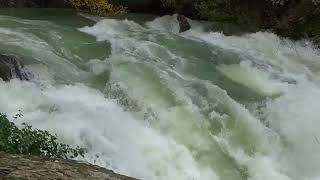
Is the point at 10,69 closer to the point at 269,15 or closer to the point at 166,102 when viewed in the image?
the point at 166,102

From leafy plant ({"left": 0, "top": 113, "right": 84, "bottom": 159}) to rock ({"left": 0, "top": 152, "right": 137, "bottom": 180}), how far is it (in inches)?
30.7

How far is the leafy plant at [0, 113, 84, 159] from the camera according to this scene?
615cm

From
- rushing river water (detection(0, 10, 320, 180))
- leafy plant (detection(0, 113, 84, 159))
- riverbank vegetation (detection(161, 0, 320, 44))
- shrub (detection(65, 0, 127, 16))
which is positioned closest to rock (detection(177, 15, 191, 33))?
riverbank vegetation (detection(161, 0, 320, 44))

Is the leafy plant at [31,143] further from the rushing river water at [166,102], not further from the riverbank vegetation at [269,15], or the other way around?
the riverbank vegetation at [269,15]

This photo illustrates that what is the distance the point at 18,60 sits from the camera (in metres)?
9.10

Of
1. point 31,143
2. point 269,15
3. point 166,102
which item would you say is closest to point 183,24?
point 269,15

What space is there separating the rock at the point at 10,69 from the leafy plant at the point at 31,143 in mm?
1676

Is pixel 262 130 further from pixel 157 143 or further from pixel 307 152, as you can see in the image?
pixel 157 143

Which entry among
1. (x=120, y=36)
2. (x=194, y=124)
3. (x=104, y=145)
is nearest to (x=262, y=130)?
(x=194, y=124)

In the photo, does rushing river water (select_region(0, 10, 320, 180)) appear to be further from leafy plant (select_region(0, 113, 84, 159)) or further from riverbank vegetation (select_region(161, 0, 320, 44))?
riverbank vegetation (select_region(161, 0, 320, 44))

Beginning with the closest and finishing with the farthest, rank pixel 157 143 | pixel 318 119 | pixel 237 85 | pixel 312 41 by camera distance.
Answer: pixel 157 143, pixel 318 119, pixel 237 85, pixel 312 41

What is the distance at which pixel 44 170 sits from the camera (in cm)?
493

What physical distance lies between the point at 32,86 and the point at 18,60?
0.68 meters

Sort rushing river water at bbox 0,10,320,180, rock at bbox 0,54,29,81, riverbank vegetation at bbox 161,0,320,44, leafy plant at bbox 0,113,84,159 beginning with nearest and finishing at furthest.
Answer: leafy plant at bbox 0,113,84,159 → rushing river water at bbox 0,10,320,180 → rock at bbox 0,54,29,81 → riverbank vegetation at bbox 161,0,320,44
